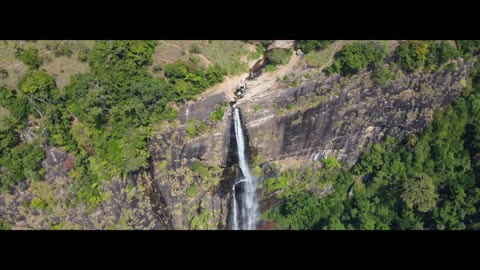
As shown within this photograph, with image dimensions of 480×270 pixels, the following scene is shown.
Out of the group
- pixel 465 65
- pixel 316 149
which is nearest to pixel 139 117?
pixel 316 149

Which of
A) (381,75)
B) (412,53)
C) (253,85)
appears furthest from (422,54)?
(253,85)

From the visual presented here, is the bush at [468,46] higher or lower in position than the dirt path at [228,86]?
higher

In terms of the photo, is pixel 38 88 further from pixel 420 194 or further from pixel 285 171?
pixel 420 194

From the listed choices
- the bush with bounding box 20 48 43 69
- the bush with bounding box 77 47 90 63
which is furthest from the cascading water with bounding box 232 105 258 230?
the bush with bounding box 20 48 43 69

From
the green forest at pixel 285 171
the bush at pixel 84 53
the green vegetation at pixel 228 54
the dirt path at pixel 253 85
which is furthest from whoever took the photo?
the dirt path at pixel 253 85

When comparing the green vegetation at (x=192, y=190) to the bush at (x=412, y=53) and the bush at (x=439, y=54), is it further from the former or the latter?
the bush at (x=439, y=54)

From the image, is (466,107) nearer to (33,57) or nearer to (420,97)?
(420,97)

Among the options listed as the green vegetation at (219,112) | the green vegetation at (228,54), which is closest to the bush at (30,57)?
the green vegetation at (228,54)
